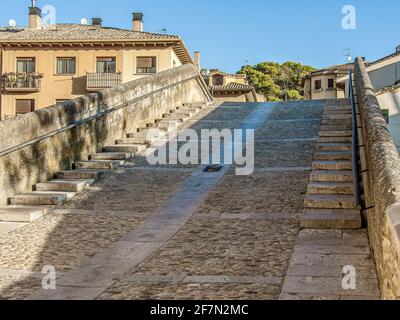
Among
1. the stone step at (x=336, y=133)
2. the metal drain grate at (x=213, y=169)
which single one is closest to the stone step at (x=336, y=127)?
the stone step at (x=336, y=133)

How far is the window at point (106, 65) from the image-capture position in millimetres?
35375

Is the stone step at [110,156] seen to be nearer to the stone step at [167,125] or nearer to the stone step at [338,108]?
the stone step at [167,125]

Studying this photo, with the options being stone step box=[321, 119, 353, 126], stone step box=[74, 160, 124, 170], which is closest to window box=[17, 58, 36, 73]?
stone step box=[321, 119, 353, 126]

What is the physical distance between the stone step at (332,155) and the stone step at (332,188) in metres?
1.50

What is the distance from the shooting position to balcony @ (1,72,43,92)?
35844mm

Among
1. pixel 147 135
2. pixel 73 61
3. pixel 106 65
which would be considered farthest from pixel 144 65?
pixel 147 135

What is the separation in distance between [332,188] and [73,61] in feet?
101

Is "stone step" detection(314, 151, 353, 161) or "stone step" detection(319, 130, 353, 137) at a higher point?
"stone step" detection(319, 130, 353, 137)

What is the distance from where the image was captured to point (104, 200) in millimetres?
8773

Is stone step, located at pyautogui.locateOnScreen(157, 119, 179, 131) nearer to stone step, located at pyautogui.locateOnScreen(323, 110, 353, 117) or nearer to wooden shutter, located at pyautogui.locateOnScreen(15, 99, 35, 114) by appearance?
stone step, located at pyautogui.locateOnScreen(323, 110, 353, 117)

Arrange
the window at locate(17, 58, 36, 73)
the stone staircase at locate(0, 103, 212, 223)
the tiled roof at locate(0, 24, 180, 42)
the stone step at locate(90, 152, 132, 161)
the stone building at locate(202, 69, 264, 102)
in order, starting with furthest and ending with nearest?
the stone building at locate(202, 69, 264, 102)
the window at locate(17, 58, 36, 73)
the tiled roof at locate(0, 24, 180, 42)
the stone step at locate(90, 152, 132, 161)
the stone staircase at locate(0, 103, 212, 223)

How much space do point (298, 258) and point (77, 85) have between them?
107 feet

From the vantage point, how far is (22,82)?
36.3 meters
